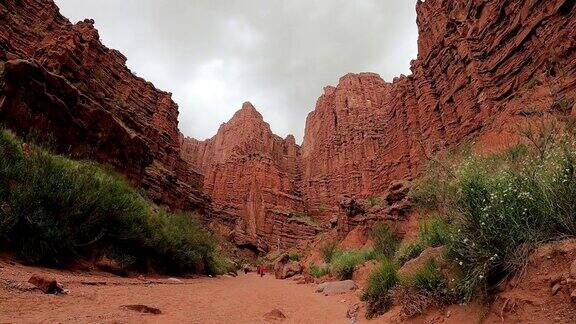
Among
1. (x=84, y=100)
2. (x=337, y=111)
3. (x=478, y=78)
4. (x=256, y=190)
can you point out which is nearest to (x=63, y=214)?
(x=84, y=100)

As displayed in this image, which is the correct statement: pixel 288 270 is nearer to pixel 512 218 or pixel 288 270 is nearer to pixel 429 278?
pixel 429 278

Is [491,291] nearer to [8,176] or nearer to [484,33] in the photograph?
[8,176]

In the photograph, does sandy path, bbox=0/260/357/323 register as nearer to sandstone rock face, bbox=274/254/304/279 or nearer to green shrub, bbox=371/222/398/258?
green shrub, bbox=371/222/398/258

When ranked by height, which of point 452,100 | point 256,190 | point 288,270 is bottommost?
point 288,270

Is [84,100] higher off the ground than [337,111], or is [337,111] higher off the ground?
[337,111]

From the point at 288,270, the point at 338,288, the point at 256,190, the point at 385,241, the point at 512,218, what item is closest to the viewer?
the point at 512,218

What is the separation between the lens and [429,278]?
4781mm

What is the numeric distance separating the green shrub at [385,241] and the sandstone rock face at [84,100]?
44.5 feet

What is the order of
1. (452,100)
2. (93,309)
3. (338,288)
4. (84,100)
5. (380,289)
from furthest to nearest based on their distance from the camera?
(452,100) → (84,100) → (338,288) → (380,289) → (93,309)

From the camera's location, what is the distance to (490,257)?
3643mm

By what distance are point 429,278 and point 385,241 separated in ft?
40.0

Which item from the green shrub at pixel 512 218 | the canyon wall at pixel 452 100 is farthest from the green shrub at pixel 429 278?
the canyon wall at pixel 452 100

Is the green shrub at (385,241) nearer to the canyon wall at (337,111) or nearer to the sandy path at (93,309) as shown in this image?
the canyon wall at (337,111)

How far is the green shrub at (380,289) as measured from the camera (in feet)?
18.9
